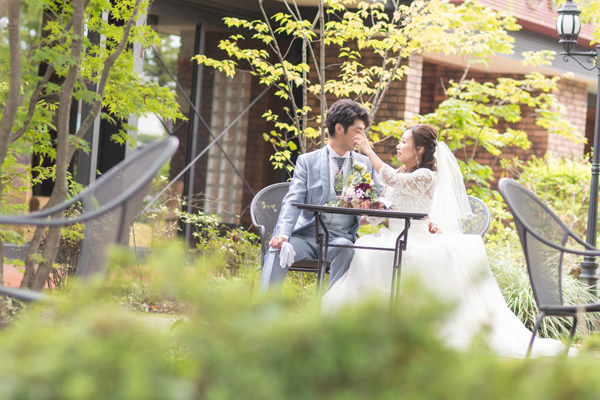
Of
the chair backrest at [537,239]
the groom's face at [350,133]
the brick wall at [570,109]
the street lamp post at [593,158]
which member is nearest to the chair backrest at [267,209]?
the groom's face at [350,133]

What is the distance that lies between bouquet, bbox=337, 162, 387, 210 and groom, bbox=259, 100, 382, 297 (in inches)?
9.5

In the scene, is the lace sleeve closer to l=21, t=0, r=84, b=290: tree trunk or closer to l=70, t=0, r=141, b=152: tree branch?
l=70, t=0, r=141, b=152: tree branch

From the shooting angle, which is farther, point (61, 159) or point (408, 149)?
point (408, 149)

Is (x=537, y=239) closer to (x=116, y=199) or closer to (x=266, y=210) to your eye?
(x=116, y=199)

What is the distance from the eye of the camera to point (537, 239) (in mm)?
2311

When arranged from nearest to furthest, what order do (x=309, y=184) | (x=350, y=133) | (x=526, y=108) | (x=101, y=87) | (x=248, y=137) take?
(x=101, y=87) < (x=309, y=184) < (x=350, y=133) < (x=248, y=137) < (x=526, y=108)

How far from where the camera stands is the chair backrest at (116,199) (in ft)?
5.07

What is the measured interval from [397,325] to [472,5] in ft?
20.3

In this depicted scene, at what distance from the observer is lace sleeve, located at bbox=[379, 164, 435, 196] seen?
389 centimetres

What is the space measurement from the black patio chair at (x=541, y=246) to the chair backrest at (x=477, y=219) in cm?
157

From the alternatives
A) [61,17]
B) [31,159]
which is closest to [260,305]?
[61,17]

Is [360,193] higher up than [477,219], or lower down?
higher up

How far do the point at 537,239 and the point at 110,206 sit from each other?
1.57 meters

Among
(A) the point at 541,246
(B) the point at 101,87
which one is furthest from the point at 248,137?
(A) the point at 541,246
